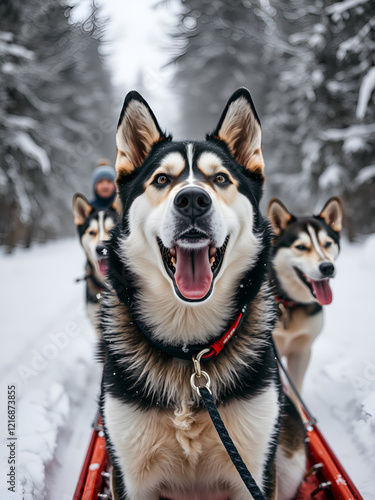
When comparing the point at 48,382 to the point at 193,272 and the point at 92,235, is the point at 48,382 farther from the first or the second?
the point at 193,272

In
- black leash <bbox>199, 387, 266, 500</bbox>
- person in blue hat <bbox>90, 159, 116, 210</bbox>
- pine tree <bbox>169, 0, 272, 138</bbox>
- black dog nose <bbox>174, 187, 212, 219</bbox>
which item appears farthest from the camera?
pine tree <bbox>169, 0, 272, 138</bbox>

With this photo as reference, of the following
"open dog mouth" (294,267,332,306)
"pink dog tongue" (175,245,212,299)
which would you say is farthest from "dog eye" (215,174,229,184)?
"open dog mouth" (294,267,332,306)

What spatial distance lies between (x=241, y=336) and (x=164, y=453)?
2.10 ft

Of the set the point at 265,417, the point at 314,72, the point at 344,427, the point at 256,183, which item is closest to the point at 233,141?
the point at 256,183

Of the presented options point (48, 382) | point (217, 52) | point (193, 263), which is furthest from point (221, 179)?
point (217, 52)

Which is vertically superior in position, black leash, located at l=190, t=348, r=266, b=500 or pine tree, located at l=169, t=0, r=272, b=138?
pine tree, located at l=169, t=0, r=272, b=138

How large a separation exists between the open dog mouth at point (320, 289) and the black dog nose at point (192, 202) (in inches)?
61.8

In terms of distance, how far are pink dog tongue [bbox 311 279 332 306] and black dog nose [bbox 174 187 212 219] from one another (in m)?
1.57

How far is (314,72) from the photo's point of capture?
25.9ft

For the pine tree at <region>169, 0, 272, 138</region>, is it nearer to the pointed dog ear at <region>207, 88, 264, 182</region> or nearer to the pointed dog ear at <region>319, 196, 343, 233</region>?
the pointed dog ear at <region>319, 196, 343, 233</region>

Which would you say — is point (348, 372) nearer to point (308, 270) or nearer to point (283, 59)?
point (308, 270)

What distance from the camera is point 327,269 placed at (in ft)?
8.09

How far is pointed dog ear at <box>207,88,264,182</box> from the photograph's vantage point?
175 centimetres

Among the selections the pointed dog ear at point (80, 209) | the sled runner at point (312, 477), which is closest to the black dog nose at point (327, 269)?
the sled runner at point (312, 477)
